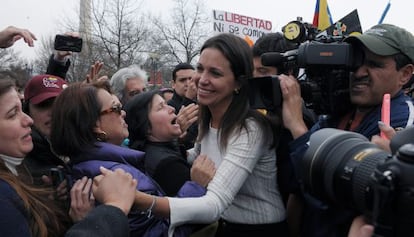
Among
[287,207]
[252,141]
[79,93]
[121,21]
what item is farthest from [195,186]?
[121,21]

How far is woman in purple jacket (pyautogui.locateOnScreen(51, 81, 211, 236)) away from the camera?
1.93 metres

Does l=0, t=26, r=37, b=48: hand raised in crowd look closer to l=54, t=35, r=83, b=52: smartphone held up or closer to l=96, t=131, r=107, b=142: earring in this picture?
l=54, t=35, r=83, b=52: smartphone held up

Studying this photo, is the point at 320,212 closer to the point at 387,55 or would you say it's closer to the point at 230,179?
the point at 230,179

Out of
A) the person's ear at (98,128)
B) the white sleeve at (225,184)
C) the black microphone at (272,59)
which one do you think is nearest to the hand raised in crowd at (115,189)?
the white sleeve at (225,184)

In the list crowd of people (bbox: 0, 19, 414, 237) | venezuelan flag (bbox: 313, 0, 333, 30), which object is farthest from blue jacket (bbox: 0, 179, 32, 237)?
venezuelan flag (bbox: 313, 0, 333, 30)

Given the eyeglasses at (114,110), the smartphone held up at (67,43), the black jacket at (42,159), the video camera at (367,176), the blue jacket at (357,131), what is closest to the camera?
the video camera at (367,176)

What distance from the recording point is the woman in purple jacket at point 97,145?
1935mm

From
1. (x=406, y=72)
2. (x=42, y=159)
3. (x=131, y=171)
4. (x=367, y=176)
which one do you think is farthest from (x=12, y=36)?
(x=367, y=176)

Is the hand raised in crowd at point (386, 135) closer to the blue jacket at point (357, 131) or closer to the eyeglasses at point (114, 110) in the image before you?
the blue jacket at point (357, 131)

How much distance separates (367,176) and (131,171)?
3.50ft

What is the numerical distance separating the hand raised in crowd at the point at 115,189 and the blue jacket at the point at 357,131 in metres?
0.76

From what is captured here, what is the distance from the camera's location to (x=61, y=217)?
1.85m

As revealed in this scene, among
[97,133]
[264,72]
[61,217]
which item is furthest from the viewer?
[264,72]

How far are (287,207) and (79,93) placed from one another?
1.21m
